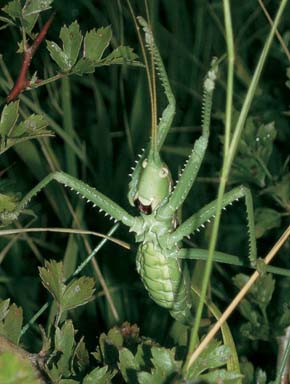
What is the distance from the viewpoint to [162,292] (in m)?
1.22

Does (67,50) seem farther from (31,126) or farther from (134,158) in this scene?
(134,158)

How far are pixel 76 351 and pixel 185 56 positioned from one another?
4.37 ft

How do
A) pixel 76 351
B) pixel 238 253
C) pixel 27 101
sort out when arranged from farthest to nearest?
pixel 238 253 → pixel 27 101 → pixel 76 351

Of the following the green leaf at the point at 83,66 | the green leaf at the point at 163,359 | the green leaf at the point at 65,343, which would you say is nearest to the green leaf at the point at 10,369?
the green leaf at the point at 163,359

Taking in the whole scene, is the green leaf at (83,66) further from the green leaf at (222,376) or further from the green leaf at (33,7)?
the green leaf at (222,376)

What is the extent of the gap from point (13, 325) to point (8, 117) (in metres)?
0.29

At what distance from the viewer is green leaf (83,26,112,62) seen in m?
1.11

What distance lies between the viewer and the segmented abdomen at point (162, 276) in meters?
1.21

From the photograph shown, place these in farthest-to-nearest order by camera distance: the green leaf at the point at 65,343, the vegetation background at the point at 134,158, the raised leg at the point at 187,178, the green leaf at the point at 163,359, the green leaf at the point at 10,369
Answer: the vegetation background at the point at 134,158
the raised leg at the point at 187,178
the green leaf at the point at 65,343
the green leaf at the point at 163,359
the green leaf at the point at 10,369

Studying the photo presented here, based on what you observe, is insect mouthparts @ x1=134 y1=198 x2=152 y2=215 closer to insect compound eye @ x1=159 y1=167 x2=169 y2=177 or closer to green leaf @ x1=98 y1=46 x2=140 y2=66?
insect compound eye @ x1=159 y1=167 x2=169 y2=177

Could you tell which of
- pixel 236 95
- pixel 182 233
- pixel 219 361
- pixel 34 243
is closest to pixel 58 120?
pixel 34 243

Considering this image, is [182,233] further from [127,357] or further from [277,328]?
[127,357]

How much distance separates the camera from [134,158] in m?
1.84

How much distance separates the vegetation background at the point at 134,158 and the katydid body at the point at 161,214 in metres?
0.13
